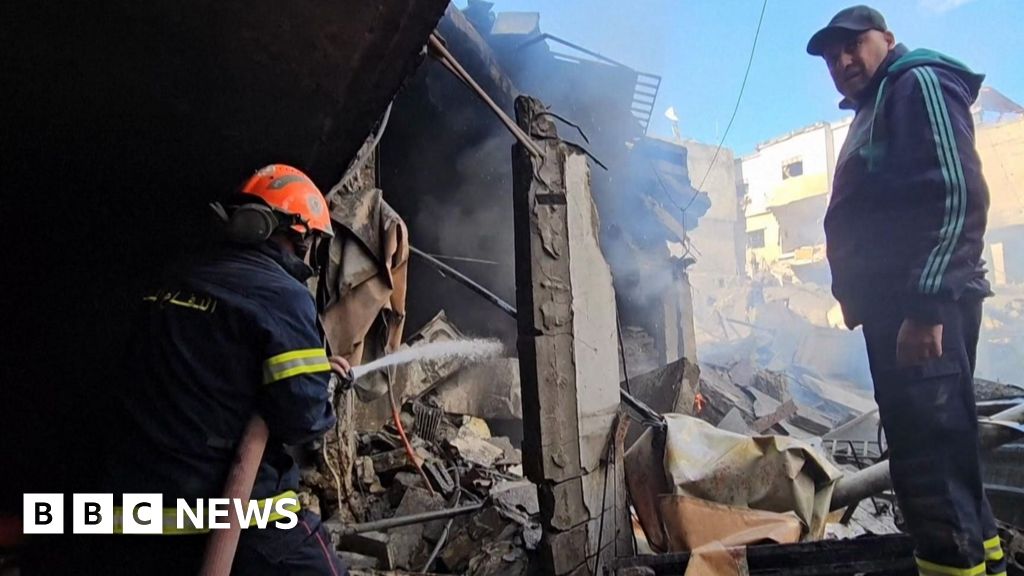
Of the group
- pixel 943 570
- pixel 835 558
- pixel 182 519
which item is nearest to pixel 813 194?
pixel 835 558

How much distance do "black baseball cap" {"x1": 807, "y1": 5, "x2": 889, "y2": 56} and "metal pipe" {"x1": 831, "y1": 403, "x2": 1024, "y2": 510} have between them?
2011 mm

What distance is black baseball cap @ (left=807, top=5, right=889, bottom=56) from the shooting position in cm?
240

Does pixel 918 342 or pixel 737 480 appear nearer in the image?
pixel 918 342

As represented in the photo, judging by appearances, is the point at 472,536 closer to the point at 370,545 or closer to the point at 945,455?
the point at 370,545

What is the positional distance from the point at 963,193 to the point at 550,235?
1779 mm

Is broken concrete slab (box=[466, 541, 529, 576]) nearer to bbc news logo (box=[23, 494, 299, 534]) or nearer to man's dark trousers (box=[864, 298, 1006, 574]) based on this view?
bbc news logo (box=[23, 494, 299, 534])

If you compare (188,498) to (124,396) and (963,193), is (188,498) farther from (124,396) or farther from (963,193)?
(963,193)

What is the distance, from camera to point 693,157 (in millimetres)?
35344

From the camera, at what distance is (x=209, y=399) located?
170 centimetres

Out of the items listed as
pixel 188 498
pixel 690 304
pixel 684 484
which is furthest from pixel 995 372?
pixel 188 498

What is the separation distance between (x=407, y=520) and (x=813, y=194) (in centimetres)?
3390

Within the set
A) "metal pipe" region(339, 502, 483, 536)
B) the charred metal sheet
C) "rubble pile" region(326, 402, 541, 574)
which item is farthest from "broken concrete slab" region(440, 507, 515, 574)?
the charred metal sheet

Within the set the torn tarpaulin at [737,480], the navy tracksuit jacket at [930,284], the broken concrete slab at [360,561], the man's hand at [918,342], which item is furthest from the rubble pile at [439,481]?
the man's hand at [918,342]

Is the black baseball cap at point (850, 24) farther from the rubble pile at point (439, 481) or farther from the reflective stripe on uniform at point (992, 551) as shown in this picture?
the rubble pile at point (439, 481)
